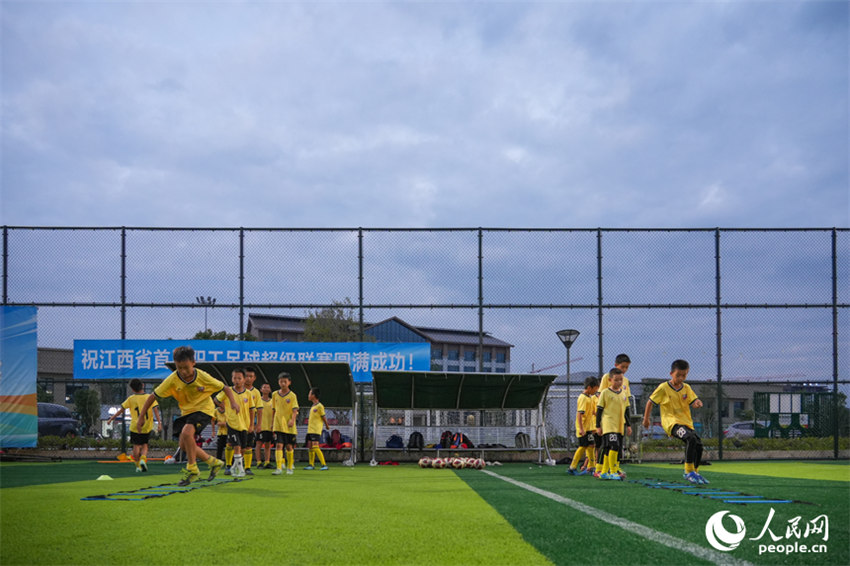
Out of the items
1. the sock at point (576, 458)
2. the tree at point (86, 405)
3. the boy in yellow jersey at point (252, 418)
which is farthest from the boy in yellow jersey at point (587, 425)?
the tree at point (86, 405)

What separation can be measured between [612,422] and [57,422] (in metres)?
18.2

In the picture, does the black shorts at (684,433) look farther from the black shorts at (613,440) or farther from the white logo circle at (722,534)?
the white logo circle at (722,534)

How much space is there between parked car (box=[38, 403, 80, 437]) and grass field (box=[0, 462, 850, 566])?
13576 millimetres

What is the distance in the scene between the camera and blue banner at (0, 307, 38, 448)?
20.2 meters

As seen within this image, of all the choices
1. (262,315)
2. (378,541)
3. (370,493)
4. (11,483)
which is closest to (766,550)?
(378,541)

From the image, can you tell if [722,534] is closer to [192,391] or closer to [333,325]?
[192,391]

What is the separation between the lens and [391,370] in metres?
20.1

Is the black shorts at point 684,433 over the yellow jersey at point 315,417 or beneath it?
over

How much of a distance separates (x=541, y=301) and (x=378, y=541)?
1661 centimetres

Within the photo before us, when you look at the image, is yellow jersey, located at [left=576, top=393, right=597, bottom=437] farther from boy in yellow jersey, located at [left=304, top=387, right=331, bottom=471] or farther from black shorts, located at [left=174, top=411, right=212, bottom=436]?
black shorts, located at [left=174, top=411, right=212, bottom=436]

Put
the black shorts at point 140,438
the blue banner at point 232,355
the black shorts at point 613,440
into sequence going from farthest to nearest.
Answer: the blue banner at point 232,355 → the black shorts at point 140,438 → the black shorts at point 613,440

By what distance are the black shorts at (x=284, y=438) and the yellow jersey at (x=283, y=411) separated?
0.07 metres

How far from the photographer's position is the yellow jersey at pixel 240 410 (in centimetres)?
1509

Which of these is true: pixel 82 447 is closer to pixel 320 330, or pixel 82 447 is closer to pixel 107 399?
pixel 107 399
